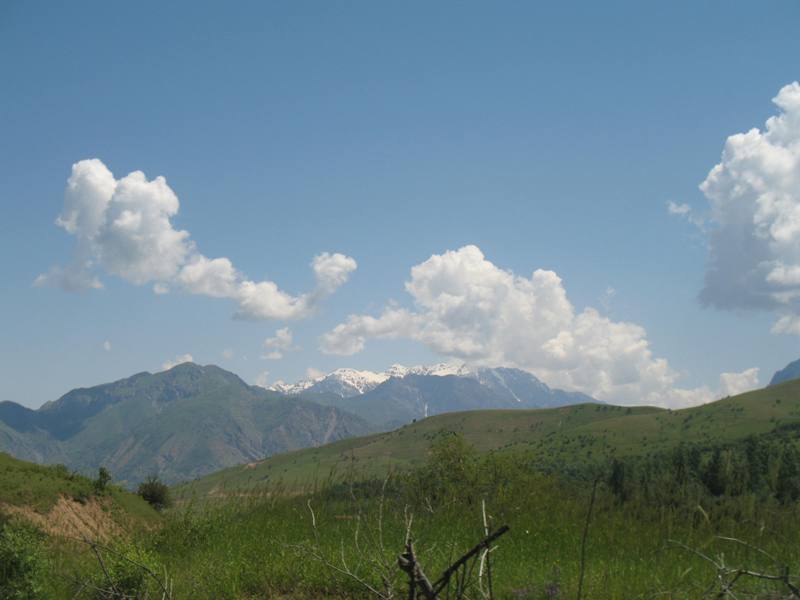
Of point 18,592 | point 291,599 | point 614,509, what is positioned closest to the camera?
point 291,599

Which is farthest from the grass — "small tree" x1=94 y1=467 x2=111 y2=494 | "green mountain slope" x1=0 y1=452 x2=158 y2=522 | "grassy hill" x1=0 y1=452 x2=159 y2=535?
"small tree" x1=94 y1=467 x2=111 y2=494

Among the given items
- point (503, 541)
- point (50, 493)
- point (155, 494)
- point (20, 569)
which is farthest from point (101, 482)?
point (503, 541)

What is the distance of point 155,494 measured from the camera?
31.7 m

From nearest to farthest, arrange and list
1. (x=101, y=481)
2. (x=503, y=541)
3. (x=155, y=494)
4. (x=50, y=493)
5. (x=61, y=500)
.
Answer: (x=503, y=541), (x=50, y=493), (x=61, y=500), (x=101, y=481), (x=155, y=494)

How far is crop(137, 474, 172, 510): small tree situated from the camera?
103 feet

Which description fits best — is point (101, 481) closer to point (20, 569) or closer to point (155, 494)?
point (155, 494)

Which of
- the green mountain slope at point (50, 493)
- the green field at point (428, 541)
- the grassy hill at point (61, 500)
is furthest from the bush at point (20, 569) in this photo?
the green mountain slope at point (50, 493)

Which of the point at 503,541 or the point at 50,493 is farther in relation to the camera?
the point at 50,493

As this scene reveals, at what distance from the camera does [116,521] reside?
83.8 ft

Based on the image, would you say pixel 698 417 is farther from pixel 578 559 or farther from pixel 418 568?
pixel 418 568

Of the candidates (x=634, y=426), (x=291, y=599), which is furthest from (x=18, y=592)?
(x=634, y=426)

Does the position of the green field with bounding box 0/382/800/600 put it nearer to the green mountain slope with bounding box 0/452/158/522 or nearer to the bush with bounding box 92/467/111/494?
the green mountain slope with bounding box 0/452/158/522

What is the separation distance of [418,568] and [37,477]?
28.2 metres

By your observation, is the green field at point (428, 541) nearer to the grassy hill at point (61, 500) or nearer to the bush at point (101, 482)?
the grassy hill at point (61, 500)
